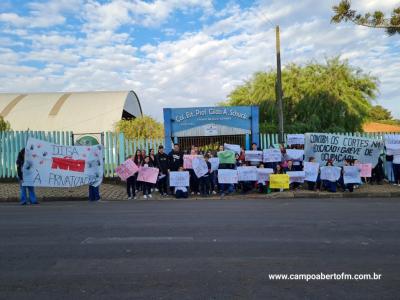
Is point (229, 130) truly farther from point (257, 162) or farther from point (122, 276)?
point (122, 276)

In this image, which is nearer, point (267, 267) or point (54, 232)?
point (267, 267)

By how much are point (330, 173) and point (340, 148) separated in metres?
2.16

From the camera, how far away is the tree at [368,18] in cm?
1315

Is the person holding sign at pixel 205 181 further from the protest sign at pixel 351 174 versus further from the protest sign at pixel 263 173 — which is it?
Answer: the protest sign at pixel 351 174

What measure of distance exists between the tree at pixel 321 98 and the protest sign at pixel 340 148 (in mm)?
7972

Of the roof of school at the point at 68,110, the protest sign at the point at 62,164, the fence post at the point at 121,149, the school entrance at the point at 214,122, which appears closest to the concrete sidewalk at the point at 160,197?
the protest sign at the point at 62,164

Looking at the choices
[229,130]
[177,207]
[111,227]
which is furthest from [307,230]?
[229,130]

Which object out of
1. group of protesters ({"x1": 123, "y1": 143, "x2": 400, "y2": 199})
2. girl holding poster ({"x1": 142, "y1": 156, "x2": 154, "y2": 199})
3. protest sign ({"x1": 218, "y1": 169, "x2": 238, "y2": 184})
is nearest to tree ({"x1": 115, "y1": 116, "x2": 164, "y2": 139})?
group of protesters ({"x1": 123, "y1": 143, "x2": 400, "y2": 199})

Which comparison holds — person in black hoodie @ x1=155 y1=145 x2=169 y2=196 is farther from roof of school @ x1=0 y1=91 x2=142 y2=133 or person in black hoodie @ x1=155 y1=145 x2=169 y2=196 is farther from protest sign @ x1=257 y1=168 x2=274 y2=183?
roof of school @ x1=0 y1=91 x2=142 y2=133

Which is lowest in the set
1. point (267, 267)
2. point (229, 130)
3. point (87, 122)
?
point (267, 267)

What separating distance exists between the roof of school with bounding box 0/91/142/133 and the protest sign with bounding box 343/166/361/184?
1204 inches

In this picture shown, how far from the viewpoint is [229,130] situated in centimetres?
1905

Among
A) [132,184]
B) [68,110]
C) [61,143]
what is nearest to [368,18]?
[132,184]

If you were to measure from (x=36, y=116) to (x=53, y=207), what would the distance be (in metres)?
35.8
